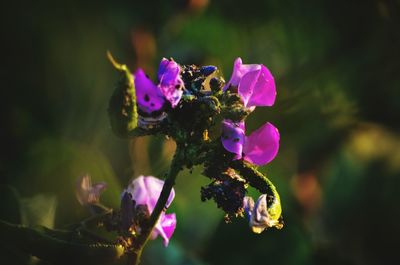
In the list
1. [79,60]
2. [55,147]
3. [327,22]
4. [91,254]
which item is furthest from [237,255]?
[91,254]

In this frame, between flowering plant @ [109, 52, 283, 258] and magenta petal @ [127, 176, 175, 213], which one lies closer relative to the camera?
flowering plant @ [109, 52, 283, 258]

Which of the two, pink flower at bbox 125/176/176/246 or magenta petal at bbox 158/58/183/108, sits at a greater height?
magenta petal at bbox 158/58/183/108

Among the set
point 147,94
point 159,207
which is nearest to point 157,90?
point 147,94

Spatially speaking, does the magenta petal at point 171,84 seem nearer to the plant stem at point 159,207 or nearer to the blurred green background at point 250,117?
the plant stem at point 159,207

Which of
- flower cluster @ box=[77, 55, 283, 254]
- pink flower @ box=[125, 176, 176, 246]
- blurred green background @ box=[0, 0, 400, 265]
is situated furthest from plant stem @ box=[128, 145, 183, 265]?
blurred green background @ box=[0, 0, 400, 265]

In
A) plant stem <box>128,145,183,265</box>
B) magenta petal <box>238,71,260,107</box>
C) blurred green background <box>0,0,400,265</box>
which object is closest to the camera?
plant stem <box>128,145,183,265</box>

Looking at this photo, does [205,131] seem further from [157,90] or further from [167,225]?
[167,225]

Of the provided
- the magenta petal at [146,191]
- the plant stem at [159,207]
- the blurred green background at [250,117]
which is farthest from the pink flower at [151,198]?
the blurred green background at [250,117]

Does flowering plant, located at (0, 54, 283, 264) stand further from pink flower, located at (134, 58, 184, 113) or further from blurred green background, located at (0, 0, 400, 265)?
blurred green background, located at (0, 0, 400, 265)
